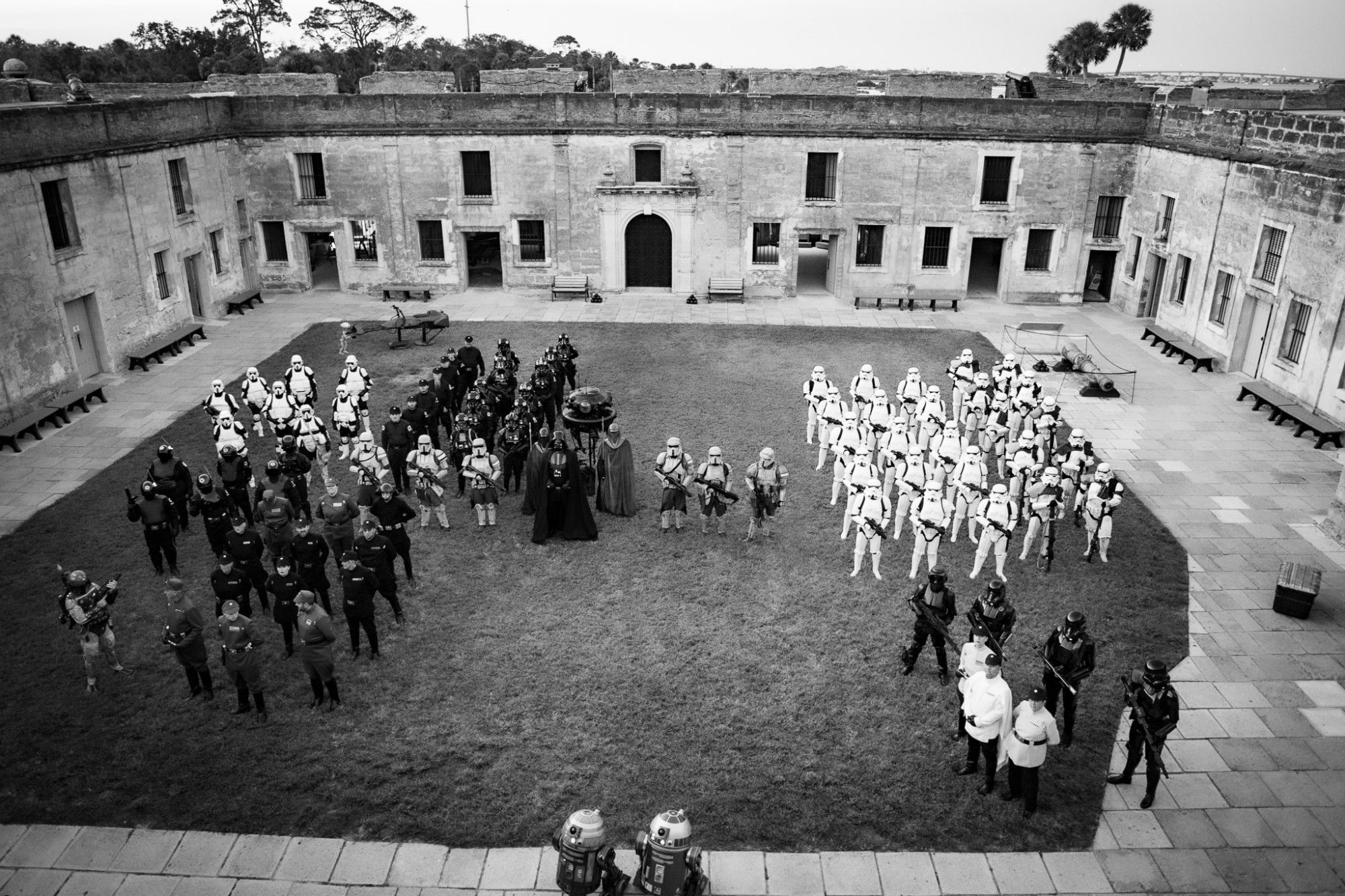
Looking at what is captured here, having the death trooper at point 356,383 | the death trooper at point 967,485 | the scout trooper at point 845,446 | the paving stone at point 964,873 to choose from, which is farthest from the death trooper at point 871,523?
the death trooper at point 356,383

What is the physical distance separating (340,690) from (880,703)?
6388 mm

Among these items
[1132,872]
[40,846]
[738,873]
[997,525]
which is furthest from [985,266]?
[40,846]

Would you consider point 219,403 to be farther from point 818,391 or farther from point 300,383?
point 818,391

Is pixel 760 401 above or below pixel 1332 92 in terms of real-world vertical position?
below

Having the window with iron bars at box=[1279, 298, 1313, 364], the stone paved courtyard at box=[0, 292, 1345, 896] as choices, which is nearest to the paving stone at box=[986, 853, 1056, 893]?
the stone paved courtyard at box=[0, 292, 1345, 896]

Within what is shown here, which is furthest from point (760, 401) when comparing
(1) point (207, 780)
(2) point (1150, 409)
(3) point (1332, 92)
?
(3) point (1332, 92)

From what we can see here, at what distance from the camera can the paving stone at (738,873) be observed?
8734mm

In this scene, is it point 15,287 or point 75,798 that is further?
point 15,287

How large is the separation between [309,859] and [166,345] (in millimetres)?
18994

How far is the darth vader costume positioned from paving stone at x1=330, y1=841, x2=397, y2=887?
6.20 meters

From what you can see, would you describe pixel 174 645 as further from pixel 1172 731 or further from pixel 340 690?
pixel 1172 731

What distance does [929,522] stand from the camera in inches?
525

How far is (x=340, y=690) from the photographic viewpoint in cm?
1134

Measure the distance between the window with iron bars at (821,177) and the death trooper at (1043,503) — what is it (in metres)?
17.2
